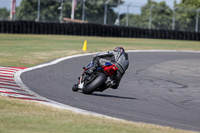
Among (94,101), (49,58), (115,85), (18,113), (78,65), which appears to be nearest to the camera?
(18,113)

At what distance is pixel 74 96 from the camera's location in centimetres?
970

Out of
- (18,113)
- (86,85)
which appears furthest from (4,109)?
(86,85)

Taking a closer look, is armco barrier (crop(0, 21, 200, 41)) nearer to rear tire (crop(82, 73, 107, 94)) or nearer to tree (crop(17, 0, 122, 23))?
tree (crop(17, 0, 122, 23))

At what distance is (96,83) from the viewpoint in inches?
377

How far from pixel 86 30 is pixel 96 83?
2848cm

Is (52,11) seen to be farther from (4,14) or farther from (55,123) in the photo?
(55,123)

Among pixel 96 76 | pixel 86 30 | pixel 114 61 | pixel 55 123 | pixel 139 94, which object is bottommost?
pixel 139 94

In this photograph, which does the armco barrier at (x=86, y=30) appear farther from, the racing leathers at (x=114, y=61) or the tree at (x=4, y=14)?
the racing leathers at (x=114, y=61)

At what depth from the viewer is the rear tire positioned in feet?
31.2

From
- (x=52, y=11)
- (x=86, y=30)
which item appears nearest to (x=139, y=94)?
(x=86, y=30)

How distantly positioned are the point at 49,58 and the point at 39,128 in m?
14.6

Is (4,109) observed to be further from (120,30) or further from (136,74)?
(120,30)

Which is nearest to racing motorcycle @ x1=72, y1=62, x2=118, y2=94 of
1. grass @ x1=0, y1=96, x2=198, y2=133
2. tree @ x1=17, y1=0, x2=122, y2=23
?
grass @ x1=0, y1=96, x2=198, y2=133

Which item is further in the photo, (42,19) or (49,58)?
(42,19)
